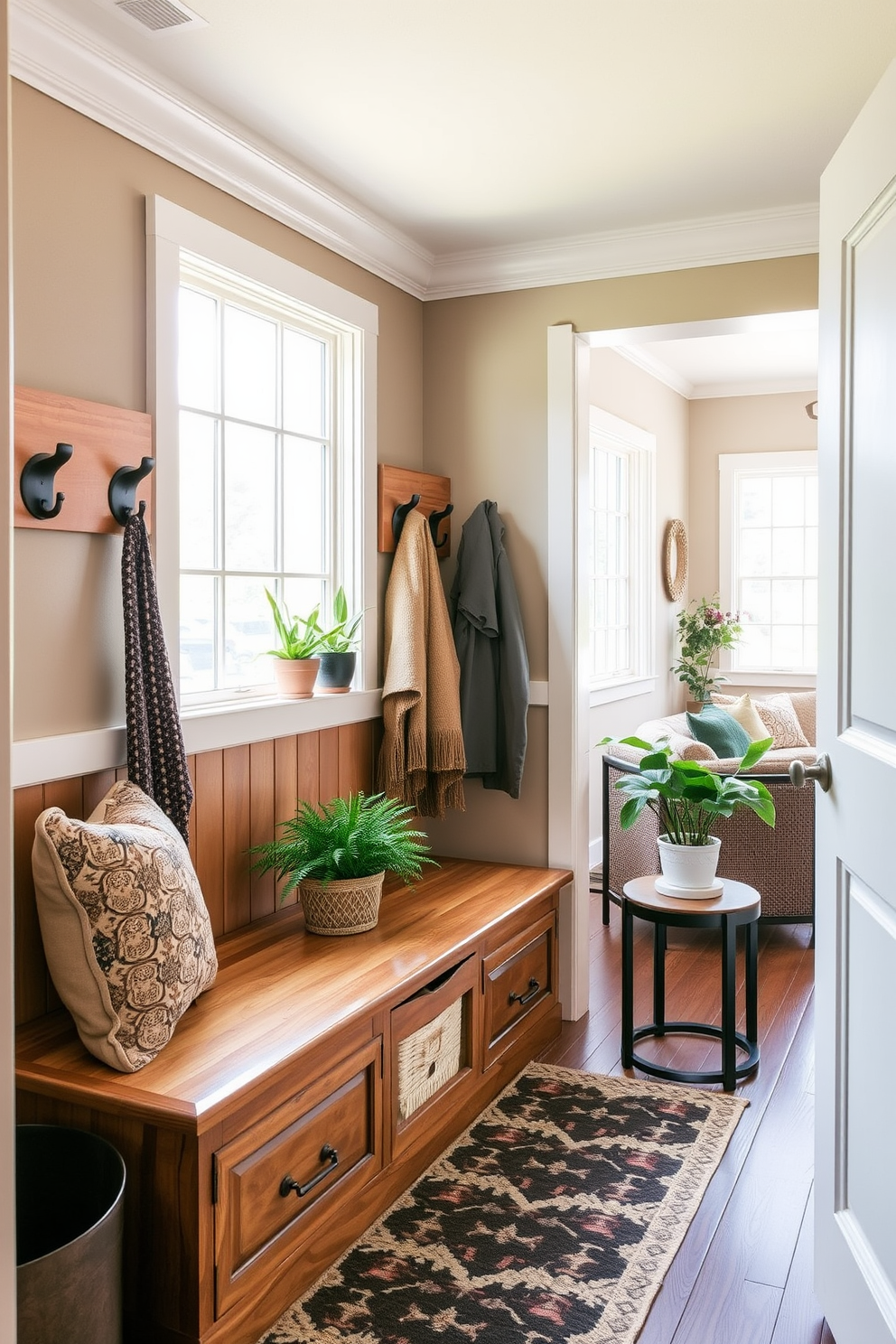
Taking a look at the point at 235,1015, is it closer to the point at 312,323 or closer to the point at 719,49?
the point at 312,323

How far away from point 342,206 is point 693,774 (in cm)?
184

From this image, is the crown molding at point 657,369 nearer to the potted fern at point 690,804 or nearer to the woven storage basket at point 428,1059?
the potted fern at point 690,804

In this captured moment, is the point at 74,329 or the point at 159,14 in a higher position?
the point at 159,14

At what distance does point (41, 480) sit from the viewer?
6.88ft

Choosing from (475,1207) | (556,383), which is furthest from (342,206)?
(475,1207)

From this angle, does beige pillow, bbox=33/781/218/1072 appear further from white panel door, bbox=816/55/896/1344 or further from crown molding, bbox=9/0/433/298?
crown molding, bbox=9/0/433/298

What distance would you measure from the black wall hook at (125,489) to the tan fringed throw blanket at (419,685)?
3.76 ft

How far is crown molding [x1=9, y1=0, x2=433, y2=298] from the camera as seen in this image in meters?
2.08

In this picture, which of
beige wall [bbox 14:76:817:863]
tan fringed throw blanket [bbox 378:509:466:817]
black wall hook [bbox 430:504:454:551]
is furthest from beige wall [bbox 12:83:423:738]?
black wall hook [bbox 430:504:454:551]

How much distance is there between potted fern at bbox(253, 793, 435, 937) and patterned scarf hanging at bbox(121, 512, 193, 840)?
421 millimetres

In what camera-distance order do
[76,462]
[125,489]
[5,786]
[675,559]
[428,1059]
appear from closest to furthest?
[5,786] → [76,462] → [125,489] → [428,1059] → [675,559]

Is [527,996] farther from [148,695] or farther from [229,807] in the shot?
[148,695]

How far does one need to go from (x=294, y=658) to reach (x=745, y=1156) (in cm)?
168

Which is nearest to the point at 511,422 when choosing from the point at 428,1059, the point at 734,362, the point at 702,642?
the point at 428,1059
